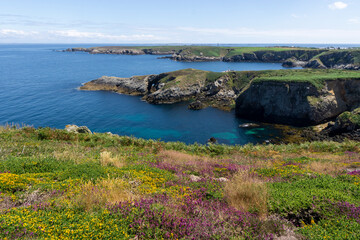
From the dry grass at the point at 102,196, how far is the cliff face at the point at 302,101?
59588 mm

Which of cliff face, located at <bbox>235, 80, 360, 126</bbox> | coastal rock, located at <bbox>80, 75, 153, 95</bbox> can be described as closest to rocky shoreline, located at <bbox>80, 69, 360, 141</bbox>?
cliff face, located at <bbox>235, 80, 360, 126</bbox>

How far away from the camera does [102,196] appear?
24.2 ft

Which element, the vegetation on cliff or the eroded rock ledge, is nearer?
the vegetation on cliff

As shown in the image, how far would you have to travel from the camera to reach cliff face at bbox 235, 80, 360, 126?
5538cm

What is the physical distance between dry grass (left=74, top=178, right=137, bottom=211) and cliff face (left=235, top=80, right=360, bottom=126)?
59.6 m

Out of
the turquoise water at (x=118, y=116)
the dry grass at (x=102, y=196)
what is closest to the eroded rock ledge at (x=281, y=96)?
the turquoise water at (x=118, y=116)

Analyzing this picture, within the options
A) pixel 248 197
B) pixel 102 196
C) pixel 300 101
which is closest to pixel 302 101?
pixel 300 101

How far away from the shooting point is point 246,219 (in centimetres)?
658

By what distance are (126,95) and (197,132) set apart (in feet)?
167

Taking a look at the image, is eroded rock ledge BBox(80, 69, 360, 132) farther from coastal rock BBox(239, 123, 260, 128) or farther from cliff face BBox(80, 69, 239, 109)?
coastal rock BBox(239, 123, 260, 128)

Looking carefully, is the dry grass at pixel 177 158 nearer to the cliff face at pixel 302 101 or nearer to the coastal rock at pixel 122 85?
the cliff face at pixel 302 101

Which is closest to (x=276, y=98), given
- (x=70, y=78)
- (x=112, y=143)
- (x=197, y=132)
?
(x=197, y=132)

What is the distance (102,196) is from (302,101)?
6314 centimetres

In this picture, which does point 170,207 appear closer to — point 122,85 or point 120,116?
point 120,116
